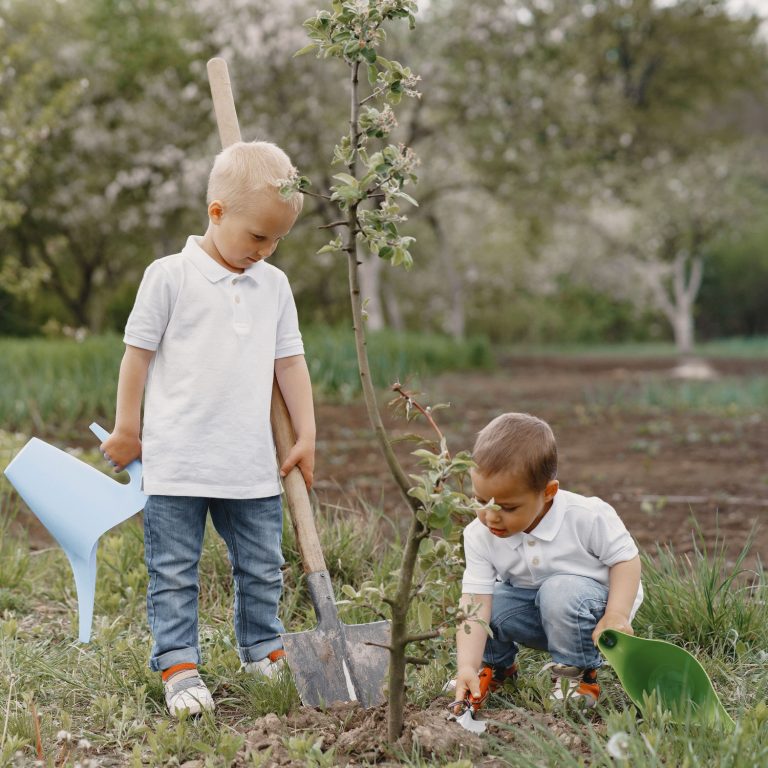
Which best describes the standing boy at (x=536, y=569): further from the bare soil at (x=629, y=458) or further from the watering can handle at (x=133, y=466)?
the watering can handle at (x=133, y=466)

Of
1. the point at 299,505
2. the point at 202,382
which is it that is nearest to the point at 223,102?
the point at 202,382

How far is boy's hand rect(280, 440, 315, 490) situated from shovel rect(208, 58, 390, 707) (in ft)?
0.06

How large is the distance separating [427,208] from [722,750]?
532 inches

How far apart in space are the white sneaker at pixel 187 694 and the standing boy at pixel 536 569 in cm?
60

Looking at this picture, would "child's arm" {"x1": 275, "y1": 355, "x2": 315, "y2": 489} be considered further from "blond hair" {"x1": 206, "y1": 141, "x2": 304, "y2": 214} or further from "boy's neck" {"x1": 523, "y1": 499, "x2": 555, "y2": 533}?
"boy's neck" {"x1": 523, "y1": 499, "x2": 555, "y2": 533}

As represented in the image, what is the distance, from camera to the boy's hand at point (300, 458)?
7.88ft

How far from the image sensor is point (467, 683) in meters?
2.04

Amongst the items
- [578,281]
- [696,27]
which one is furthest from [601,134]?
[578,281]

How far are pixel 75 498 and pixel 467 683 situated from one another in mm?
1048

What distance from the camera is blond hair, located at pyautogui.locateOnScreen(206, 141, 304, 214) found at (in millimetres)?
2217

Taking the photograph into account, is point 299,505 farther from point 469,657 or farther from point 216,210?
point 216,210

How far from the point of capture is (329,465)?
212 inches

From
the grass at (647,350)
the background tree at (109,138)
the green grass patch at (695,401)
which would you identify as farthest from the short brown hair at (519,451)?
the grass at (647,350)

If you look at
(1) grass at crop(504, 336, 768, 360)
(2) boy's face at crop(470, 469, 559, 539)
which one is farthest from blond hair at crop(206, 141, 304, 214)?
(1) grass at crop(504, 336, 768, 360)
